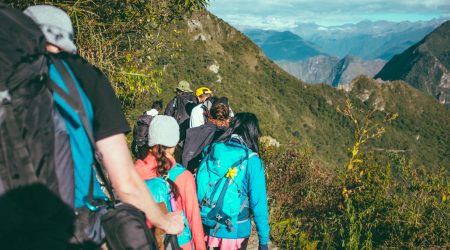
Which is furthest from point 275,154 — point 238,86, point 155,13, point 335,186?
point 238,86

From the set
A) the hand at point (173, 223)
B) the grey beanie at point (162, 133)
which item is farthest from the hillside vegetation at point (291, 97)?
the hand at point (173, 223)

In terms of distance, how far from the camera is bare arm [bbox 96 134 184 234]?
5.07ft

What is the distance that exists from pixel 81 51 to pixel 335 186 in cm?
420

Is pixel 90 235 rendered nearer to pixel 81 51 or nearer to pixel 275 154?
pixel 81 51

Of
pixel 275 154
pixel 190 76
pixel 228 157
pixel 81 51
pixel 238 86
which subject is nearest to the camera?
pixel 228 157

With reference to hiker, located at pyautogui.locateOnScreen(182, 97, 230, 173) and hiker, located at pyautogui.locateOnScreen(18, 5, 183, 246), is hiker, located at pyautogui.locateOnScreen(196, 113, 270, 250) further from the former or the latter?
hiker, located at pyautogui.locateOnScreen(18, 5, 183, 246)

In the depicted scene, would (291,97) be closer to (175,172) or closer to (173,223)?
(175,172)

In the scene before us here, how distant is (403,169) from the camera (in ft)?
18.8

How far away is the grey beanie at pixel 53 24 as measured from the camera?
1.43 metres

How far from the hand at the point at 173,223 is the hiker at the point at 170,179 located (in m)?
0.66

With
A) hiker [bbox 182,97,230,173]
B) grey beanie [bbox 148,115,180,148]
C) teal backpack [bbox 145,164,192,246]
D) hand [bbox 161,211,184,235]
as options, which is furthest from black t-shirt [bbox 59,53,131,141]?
hiker [bbox 182,97,230,173]

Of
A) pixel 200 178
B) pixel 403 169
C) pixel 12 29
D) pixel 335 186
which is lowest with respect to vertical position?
pixel 335 186

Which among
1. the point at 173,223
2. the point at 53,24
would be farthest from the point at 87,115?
the point at 173,223

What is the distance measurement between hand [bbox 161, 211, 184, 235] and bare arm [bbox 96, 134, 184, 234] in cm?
13
